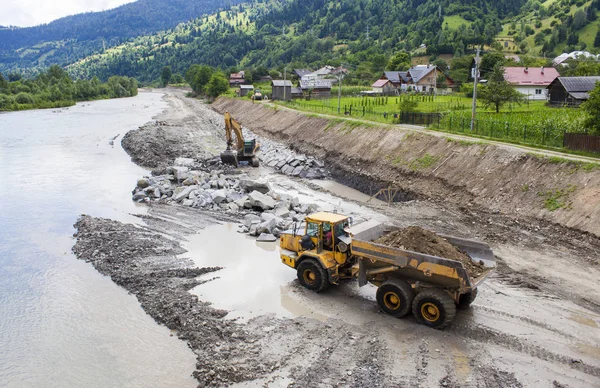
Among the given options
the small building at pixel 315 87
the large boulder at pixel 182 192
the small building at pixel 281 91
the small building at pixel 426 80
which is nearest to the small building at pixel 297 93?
the small building at pixel 315 87

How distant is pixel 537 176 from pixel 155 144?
34.0 metres

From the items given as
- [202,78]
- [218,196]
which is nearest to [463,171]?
[218,196]

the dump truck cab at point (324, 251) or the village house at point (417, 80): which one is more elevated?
the village house at point (417, 80)

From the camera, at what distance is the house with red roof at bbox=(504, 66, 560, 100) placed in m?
67.6

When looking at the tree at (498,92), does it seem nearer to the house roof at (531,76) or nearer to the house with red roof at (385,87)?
the house roof at (531,76)

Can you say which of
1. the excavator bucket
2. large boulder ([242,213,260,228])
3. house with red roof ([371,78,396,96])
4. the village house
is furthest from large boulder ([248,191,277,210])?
the village house

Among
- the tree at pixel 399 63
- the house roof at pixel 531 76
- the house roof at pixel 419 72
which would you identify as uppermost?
the tree at pixel 399 63

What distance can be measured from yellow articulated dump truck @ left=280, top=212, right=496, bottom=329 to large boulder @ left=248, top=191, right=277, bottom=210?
8627 millimetres

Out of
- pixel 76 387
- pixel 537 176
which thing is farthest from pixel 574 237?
pixel 76 387

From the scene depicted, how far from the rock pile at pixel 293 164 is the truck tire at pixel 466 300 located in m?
21.9

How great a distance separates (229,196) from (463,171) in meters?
13.5

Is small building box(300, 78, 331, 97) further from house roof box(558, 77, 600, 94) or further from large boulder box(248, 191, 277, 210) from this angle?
large boulder box(248, 191, 277, 210)

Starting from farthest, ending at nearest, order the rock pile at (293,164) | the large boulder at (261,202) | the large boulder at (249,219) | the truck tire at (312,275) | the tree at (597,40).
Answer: the tree at (597,40) → the rock pile at (293,164) → the large boulder at (261,202) → the large boulder at (249,219) → the truck tire at (312,275)

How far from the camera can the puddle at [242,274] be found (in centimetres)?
1434
